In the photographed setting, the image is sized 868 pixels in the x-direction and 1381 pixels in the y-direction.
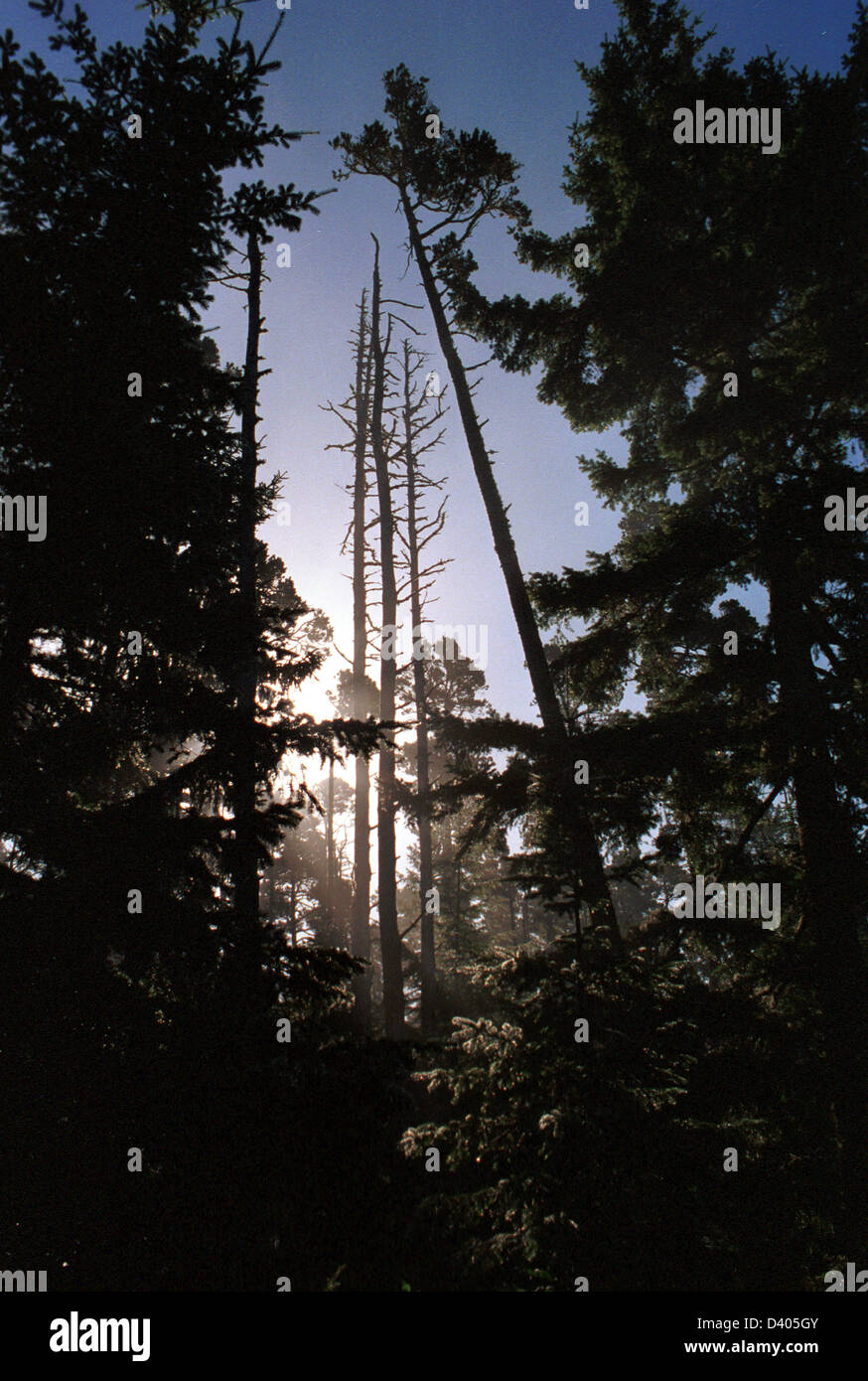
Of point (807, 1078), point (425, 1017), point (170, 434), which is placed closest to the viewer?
point (170, 434)

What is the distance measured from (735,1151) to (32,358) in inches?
315

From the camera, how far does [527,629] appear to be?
8.28 meters

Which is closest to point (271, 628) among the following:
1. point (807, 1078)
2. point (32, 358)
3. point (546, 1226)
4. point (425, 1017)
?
point (32, 358)

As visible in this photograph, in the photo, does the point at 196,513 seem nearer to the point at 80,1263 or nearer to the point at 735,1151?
the point at 80,1263

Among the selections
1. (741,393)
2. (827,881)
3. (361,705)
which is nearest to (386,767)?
(361,705)

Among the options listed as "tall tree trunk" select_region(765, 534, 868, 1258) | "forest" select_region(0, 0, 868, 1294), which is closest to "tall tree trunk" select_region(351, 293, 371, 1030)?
"forest" select_region(0, 0, 868, 1294)

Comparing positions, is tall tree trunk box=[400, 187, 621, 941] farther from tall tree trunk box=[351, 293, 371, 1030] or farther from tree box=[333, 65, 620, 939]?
tall tree trunk box=[351, 293, 371, 1030]

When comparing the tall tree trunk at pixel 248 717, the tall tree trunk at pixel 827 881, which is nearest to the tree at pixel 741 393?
the tall tree trunk at pixel 827 881

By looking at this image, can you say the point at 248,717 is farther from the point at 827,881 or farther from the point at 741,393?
the point at 741,393

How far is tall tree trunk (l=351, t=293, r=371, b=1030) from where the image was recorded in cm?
1300

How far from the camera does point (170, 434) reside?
17.6ft

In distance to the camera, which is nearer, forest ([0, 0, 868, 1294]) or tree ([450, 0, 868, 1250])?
forest ([0, 0, 868, 1294])

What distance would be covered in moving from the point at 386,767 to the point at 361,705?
7.64 ft

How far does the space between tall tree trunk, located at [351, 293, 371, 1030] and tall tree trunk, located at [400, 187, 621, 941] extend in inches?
186
